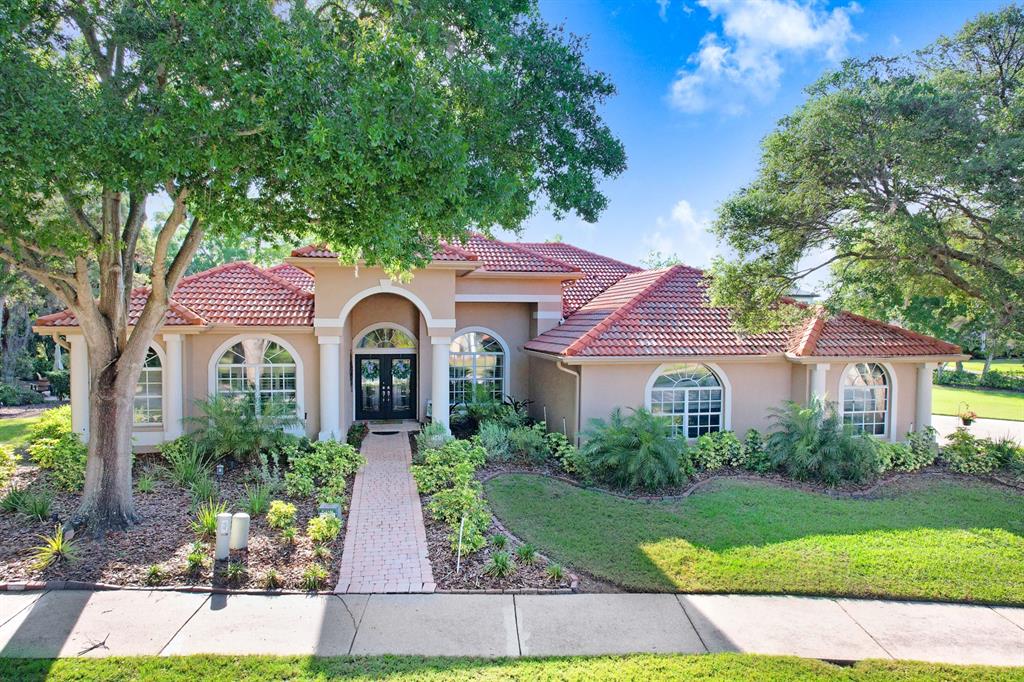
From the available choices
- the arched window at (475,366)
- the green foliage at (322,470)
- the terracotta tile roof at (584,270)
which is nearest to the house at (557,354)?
the arched window at (475,366)

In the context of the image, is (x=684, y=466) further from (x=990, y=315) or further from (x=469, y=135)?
(x=469, y=135)

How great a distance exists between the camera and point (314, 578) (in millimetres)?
7977

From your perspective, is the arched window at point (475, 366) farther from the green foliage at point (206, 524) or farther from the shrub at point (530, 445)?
the green foliage at point (206, 524)

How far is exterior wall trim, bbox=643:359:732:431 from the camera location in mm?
14789

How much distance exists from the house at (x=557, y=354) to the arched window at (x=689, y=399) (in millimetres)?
31

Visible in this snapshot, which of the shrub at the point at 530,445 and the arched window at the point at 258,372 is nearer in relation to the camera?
the shrub at the point at 530,445

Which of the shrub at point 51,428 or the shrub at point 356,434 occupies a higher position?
the shrub at point 51,428

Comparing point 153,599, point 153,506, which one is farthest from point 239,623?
point 153,506

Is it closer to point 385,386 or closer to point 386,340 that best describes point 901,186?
point 386,340

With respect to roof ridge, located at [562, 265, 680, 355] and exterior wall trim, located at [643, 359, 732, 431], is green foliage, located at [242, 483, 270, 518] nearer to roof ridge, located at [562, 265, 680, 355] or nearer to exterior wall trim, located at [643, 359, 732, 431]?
roof ridge, located at [562, 265, 680, 355]

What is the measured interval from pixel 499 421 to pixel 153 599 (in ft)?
33.2

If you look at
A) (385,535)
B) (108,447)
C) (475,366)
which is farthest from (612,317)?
(108,447)

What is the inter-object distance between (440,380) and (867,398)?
12.1 metres

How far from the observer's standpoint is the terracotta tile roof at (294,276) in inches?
732
